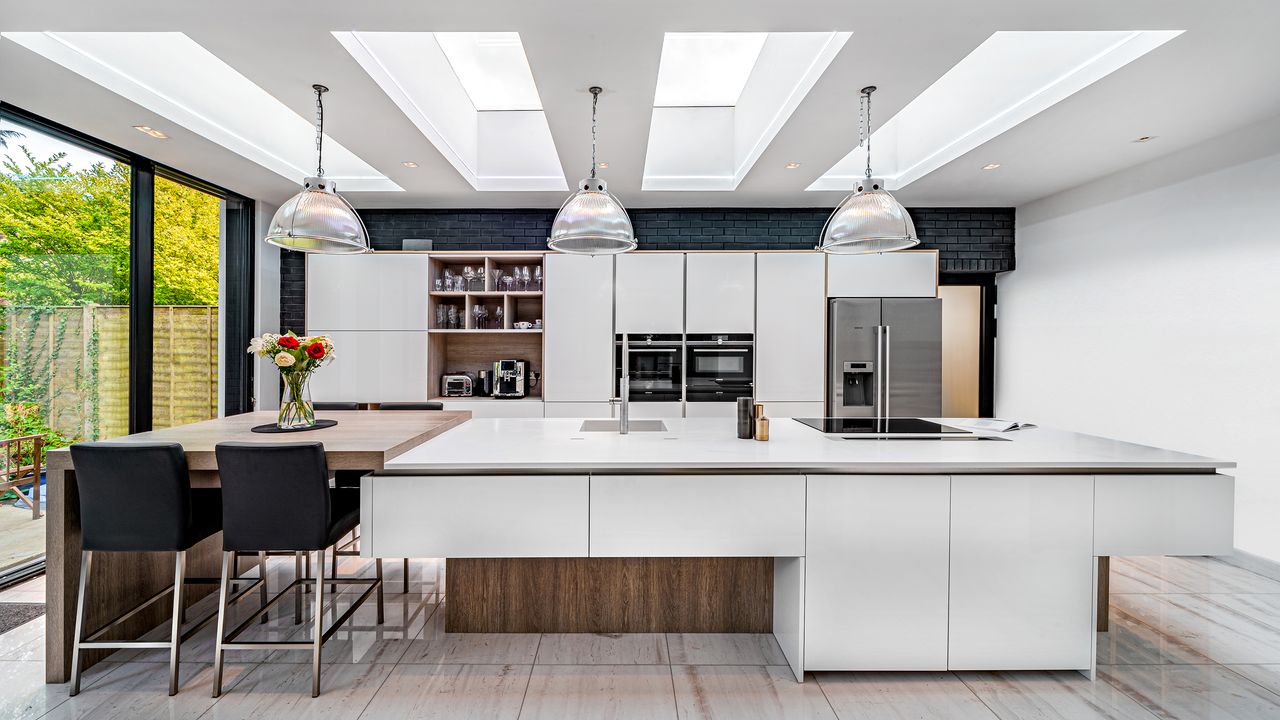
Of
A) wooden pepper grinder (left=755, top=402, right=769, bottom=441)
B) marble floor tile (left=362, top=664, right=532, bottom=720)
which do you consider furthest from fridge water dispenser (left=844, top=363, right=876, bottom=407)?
marble floor tile (left=362, top=664, right=532, bottom=720)

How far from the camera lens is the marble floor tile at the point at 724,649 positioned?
2439mm

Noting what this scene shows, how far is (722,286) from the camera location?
16.4 ft

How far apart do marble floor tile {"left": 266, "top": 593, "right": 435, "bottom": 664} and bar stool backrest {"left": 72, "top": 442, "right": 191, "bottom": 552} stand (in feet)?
2.33

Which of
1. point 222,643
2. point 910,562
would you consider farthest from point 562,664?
point 910,562

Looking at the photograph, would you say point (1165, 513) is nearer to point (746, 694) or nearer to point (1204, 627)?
point (1204, 627)

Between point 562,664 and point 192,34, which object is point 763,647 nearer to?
point 562,664

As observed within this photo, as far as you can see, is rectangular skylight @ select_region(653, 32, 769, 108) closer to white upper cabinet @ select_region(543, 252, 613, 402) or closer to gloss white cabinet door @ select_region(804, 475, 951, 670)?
white upper cabinet @ select_region(543, 252, 613, 402)

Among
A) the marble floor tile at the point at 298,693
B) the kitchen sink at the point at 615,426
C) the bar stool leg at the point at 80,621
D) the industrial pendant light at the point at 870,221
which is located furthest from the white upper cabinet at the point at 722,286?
the bar stool leg at the point at 80,621

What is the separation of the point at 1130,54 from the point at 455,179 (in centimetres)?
386

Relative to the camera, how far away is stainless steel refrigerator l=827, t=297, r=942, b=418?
16.1ft

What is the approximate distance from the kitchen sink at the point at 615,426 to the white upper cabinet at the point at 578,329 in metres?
1.80

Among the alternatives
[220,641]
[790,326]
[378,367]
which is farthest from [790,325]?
[220,641]

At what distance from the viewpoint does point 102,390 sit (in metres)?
3.69

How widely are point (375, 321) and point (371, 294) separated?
0.23 metres
